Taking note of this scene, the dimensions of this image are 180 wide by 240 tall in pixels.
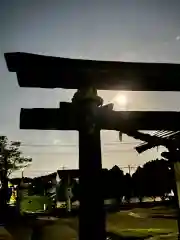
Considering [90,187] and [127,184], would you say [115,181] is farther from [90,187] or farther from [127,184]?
[90,187]

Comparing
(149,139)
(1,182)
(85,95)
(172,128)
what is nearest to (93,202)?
(149,139)

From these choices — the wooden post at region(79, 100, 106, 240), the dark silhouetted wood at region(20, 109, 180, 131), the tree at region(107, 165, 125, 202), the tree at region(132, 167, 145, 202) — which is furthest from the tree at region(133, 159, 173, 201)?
the wooden post at region(79, 100, 106, 240)

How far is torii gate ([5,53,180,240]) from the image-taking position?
291 cm

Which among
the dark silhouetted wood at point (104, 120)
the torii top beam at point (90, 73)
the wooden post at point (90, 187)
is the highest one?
the torii top beam at point (90, 73)

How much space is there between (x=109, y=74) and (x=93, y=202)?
137cm

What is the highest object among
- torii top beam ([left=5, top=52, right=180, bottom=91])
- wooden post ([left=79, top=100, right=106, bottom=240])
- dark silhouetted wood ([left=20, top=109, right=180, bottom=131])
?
torii top beam ([left=5, top=52, right=180, bottom=91])

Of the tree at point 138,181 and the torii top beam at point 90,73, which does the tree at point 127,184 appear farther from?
the torii top beam at point 90,73

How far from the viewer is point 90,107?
10.1 ft

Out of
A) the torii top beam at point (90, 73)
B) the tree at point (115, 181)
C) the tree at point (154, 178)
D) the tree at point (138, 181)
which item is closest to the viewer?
the torii top beam at point (90, 73)

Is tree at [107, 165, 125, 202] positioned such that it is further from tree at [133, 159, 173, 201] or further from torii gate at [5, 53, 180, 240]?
torii gate at [5, 53, 180, 240]

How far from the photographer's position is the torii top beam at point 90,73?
9.73 ft

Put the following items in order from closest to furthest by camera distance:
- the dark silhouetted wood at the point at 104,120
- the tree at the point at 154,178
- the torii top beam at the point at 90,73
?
the torii top beam at the point at 90,73, the dark silhouetted wood at the point at 104,120, the tree at the point at 154,178

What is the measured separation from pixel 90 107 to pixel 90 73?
1.22 feet

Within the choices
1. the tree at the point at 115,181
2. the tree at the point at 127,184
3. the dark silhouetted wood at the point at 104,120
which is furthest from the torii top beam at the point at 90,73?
the tree at the point at 127,184
